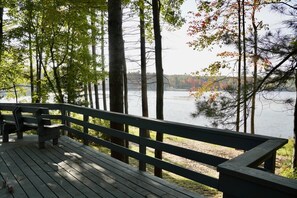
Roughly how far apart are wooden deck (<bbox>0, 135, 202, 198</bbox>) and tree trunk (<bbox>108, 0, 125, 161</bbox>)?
2.90 feet

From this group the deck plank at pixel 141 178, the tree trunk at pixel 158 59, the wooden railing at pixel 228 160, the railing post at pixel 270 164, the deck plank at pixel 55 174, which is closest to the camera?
the wooden railing at pixel 228 160

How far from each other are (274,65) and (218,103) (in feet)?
6.41

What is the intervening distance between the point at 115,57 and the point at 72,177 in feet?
9.80

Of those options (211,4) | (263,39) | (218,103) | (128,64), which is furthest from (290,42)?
(128,64)

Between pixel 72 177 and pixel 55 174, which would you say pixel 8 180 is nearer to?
pixel 55 174

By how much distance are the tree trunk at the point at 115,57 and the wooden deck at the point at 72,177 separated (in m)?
0.88

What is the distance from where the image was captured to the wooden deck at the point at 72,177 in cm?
341

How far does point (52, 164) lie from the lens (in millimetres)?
4641

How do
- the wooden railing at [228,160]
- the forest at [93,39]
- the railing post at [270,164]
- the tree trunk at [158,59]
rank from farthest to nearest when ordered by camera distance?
the forest at [93,39]
the tree trunk at [158,59]
the railing post at [270,164]
the wooden railing at [228,160]

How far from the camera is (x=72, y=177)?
3.97 meters

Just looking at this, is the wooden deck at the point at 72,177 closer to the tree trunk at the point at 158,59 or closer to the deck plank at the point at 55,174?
the deck plank at the point at 55,174

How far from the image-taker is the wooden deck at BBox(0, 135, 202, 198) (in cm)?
341

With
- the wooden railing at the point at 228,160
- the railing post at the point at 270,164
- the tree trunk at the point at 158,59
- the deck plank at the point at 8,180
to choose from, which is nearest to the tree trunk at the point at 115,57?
the wooden railing at the point at 228,160

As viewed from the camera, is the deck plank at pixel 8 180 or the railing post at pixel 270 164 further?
the deck plank at pixel 8 180
